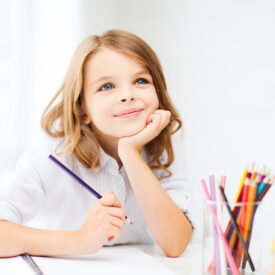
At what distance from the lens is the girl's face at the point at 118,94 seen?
884 mm

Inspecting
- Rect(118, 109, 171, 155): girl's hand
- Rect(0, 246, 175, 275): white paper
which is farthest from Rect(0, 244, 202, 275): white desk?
Rect(118, 109, 171, 155): girl's hand

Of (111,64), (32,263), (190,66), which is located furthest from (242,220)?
(190,66)

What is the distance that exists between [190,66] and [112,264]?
0.93m

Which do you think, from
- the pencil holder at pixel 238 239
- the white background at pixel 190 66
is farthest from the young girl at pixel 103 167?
the white background at pixel 190 66

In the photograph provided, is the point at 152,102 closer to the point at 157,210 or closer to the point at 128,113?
the point at 128,113

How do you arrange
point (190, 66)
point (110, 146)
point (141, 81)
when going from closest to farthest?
1. point (141, 81)
2. point (110, 146)
3. point (190, 66)

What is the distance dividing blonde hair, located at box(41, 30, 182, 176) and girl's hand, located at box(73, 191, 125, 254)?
0.21 meters

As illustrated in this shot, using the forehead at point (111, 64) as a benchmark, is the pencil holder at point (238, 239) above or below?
below

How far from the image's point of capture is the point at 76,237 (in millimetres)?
Result: 762

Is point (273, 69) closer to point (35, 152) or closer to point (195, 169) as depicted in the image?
point (195, 169)

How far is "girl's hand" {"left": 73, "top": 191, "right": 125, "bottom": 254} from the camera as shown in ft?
2.45

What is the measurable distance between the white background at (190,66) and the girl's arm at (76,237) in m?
0.63

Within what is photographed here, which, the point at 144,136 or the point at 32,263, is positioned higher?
the point at 144,136

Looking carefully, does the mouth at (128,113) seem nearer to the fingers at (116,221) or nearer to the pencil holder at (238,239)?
the fingers at (116,221)
